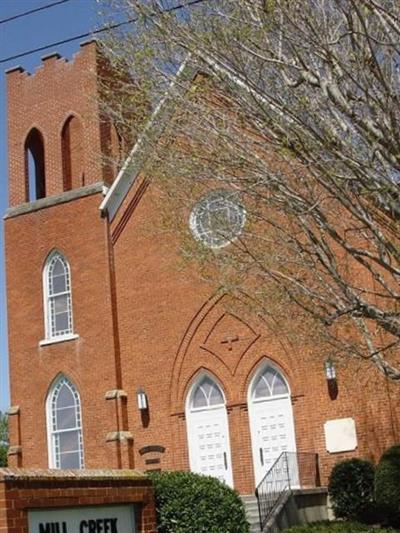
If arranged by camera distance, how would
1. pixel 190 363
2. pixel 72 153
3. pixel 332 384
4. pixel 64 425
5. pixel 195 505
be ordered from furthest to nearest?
1. pixel 72 153
2. pixel 64 425
3. pixel 190 363
4. pixel 332 384
5. pixel 195 505

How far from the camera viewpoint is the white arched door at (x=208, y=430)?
2303 centimetres

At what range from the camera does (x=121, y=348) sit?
24.5m

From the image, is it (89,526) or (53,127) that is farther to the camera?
(53,127)

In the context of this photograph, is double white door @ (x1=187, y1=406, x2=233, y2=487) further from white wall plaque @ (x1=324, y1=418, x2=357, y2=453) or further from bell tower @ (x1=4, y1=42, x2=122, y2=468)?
white wall plaque @ (x1=324, y1=418, x2=357, y2=453)

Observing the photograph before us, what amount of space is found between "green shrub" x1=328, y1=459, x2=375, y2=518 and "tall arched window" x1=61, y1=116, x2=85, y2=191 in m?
11.1

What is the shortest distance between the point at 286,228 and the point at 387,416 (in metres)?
8.46

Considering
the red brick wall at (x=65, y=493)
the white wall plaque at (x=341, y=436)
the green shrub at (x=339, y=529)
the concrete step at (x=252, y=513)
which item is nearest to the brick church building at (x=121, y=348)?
the white wall plaque at (x=341, y=436)

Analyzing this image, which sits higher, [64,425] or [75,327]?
[75,327]

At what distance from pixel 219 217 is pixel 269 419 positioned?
29.0ft

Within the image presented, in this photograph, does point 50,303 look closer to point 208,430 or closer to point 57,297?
point 57,297

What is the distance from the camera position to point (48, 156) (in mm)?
26969

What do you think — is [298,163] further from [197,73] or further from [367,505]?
[367,505]

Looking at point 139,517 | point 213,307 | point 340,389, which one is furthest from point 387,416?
point 139,517

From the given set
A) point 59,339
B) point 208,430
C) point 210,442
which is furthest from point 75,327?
point 210,442
